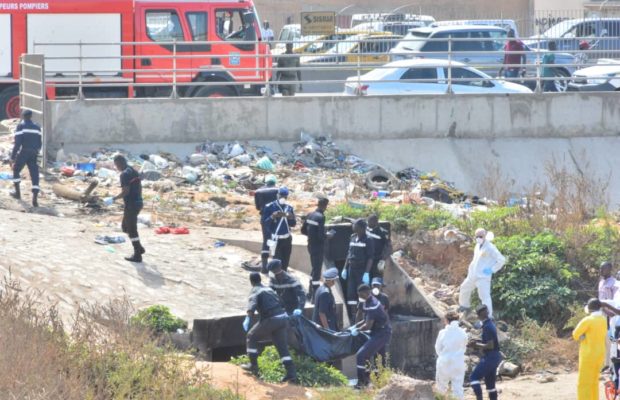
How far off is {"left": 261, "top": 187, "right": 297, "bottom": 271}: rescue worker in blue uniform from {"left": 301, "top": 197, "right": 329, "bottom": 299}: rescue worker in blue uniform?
264 millimetres

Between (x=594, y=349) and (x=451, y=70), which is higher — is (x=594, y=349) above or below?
below

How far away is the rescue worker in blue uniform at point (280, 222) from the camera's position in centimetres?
1719

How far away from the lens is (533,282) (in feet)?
64.8

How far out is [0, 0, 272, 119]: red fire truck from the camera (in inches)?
1019

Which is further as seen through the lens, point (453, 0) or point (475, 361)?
point (453, 0)

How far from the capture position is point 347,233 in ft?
62.8

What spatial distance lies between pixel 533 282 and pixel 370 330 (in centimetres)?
494

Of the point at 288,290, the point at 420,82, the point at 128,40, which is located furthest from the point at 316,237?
the point at 128,40

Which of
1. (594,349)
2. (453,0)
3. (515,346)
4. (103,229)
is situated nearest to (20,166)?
(103,229)

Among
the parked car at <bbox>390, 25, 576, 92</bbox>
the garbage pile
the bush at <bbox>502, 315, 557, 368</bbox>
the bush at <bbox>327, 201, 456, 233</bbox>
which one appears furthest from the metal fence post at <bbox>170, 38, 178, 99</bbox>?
the bush at <bbox>502, 315, 557, 368</bbox>

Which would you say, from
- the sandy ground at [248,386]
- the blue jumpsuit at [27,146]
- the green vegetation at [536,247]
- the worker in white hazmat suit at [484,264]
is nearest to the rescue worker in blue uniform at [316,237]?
the worker in white hazmat suit at [484,264]

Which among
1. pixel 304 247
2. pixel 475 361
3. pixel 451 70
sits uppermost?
pixel 451 70

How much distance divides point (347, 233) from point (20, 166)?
5.06m

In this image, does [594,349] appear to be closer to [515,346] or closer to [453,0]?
[515,346]
